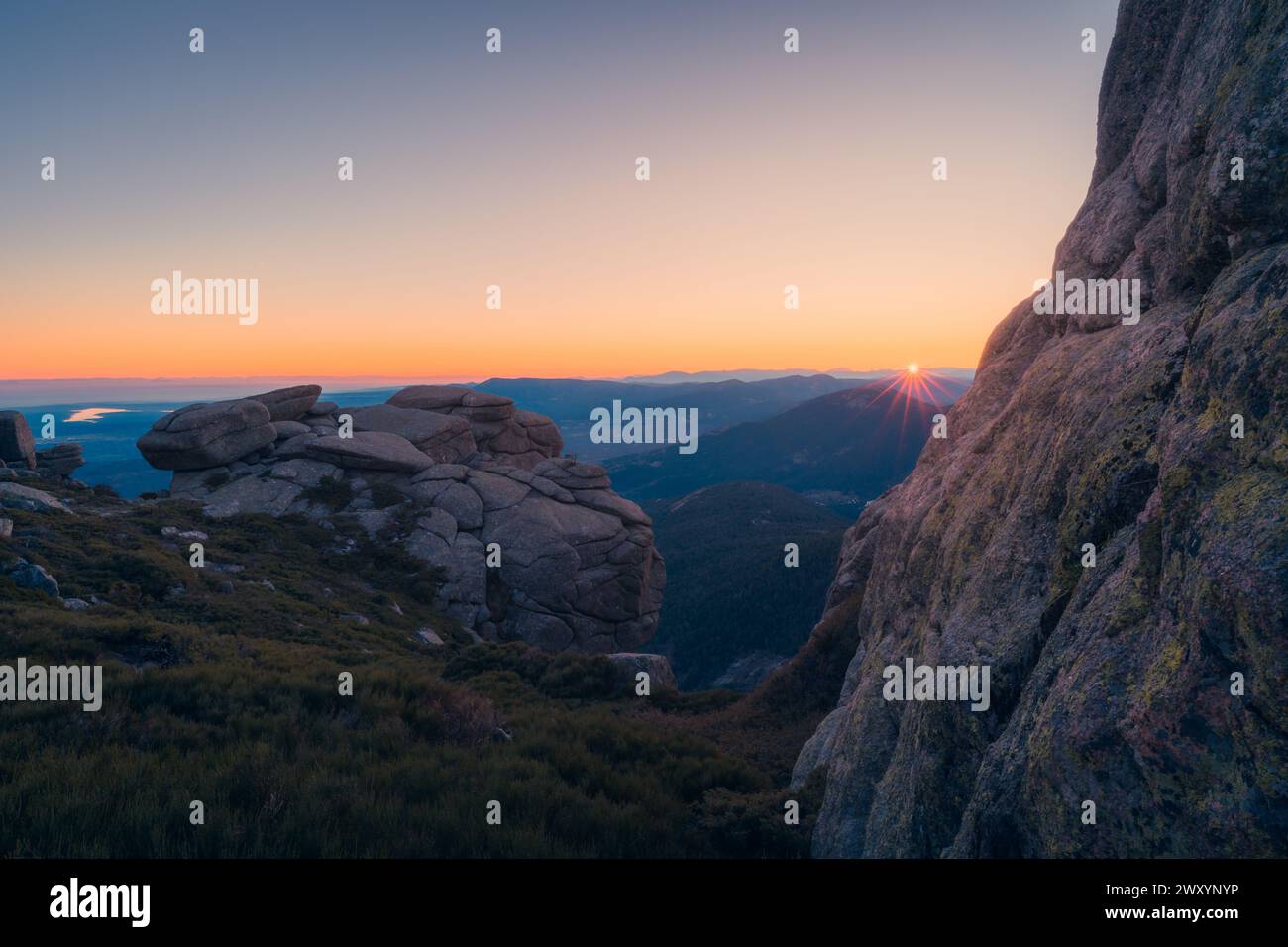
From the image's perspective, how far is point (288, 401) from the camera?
44.7 metres

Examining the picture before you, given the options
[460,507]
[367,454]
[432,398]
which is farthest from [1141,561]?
[432,398]

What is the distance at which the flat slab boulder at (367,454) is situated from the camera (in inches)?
1539

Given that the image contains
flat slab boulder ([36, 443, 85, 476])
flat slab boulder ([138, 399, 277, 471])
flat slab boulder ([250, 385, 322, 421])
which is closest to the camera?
flat slab boulder ([138, 399, 277, 471])

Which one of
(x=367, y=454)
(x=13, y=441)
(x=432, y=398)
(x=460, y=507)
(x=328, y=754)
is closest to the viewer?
(x=328, y=754)

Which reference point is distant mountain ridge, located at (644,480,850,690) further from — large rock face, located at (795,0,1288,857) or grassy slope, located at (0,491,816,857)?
large rock face, located at (795,0,1288,857)

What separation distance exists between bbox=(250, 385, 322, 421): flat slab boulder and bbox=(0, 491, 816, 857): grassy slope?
23.6m

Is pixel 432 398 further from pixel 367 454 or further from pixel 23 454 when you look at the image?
pixel 23 454

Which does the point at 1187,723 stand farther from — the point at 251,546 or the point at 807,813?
the point at 251,546

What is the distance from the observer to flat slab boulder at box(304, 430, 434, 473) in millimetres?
39094

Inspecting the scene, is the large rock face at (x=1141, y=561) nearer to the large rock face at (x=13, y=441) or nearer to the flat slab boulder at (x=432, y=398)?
the flat slab boulder at (x=432, y=398)

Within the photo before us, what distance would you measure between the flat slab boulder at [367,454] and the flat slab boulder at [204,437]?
3358 mm

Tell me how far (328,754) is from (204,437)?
35005mm

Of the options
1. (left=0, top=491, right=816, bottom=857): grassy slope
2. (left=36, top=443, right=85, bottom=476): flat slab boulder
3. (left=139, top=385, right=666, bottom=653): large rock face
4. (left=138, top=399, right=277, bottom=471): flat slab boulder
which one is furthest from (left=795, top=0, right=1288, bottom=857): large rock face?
(left=36, top=443, right=85, bottom=476): flat slab boulder
